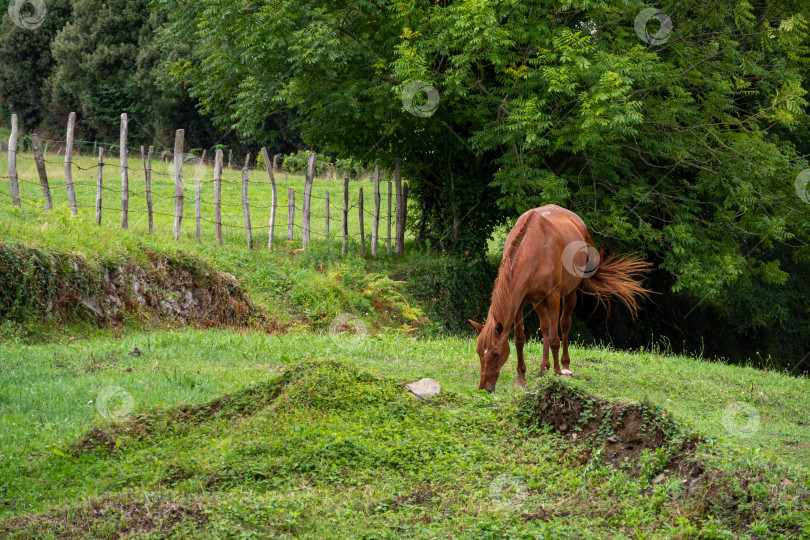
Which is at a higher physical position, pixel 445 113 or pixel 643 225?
pixel 445 113

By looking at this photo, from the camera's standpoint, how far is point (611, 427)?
23.6ft

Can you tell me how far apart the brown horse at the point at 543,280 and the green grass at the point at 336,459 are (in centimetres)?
68

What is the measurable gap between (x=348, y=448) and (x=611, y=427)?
2.64 m

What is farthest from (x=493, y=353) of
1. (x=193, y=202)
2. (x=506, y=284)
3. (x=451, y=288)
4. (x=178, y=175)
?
(x=193, y=202)

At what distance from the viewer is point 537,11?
16234 millimetres

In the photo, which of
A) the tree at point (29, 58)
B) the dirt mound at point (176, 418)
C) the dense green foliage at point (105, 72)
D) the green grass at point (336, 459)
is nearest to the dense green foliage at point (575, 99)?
the green grass at point (336, 459)

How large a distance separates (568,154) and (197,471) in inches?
552

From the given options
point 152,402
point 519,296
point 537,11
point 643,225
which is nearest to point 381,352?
point 519,296

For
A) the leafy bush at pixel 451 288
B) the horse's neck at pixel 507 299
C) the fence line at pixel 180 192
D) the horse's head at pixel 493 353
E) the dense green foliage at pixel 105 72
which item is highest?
the dense green foliage at pixel 105 72

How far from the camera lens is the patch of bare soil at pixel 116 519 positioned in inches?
215

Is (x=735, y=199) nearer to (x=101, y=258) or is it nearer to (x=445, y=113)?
(x=445, y=113)

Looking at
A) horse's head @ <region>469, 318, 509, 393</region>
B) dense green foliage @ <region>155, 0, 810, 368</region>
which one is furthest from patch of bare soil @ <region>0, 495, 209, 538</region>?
dense green foliage @ <region>155, 0, 810, 368</region>

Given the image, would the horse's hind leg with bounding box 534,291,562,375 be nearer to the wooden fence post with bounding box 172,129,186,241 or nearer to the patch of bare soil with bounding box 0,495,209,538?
the patch of bare soil with bounding box 0,495,209,538

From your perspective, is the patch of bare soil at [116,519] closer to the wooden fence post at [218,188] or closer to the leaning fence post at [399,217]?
the wooden fence post at [218,188]
